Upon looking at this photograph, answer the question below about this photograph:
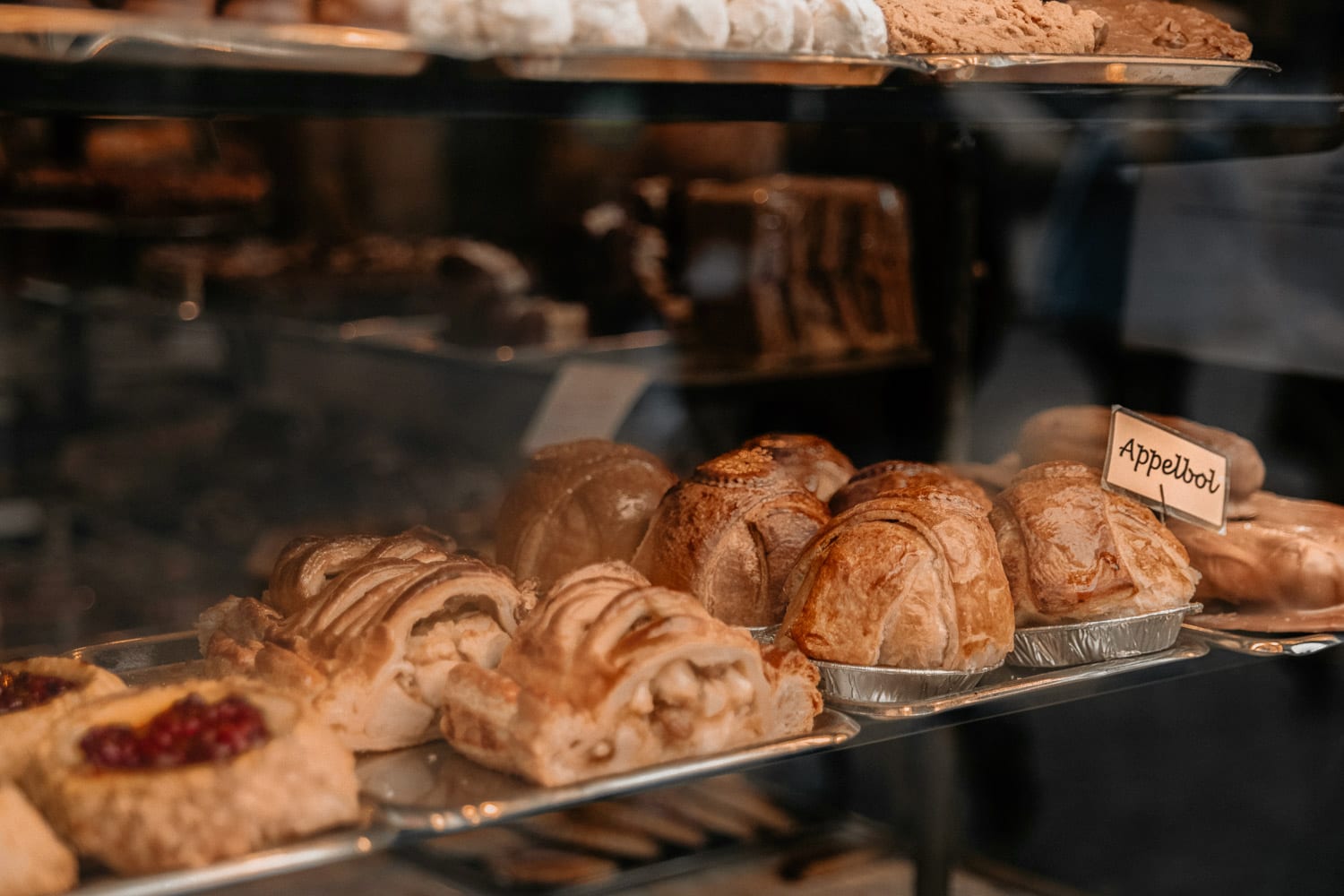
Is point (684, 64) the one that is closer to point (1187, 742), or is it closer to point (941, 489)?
point (941, 489)

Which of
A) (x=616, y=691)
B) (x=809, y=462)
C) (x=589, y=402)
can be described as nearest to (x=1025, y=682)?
(x=809, y=462)

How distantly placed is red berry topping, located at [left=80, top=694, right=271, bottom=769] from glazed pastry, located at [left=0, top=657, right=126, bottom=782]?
11 cm

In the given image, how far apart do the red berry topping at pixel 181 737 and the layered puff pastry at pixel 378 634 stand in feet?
0.39

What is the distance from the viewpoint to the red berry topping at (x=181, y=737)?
3.76 feet

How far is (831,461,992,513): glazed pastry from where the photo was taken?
164cm

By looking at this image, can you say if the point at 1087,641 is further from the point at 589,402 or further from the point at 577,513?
the point at 589,402

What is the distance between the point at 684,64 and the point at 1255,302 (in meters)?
1.42

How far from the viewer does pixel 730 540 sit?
5.14 ft

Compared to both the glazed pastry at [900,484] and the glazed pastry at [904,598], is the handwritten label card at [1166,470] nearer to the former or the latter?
the glazed pastry at [900,484]

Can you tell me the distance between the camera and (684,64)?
1.28 m

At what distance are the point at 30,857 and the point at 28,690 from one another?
11.9 inches

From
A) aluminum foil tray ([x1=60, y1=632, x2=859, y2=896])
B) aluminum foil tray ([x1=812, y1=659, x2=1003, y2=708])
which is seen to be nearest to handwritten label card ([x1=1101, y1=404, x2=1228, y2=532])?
aluminum foil tray ([x1=812, y1=659, x2=1003, y2=708])

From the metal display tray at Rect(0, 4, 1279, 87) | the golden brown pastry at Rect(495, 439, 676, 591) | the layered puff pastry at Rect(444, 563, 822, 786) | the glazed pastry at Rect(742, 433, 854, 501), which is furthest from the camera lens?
the glazed pastry at Rect(742, 433, 854, 501)

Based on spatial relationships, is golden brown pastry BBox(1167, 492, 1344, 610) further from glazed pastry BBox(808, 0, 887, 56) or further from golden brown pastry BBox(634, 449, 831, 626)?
glazed pastry BBox(808, 0, 887, 56)
